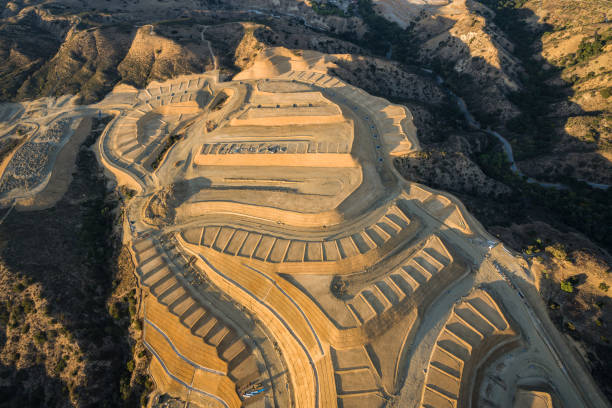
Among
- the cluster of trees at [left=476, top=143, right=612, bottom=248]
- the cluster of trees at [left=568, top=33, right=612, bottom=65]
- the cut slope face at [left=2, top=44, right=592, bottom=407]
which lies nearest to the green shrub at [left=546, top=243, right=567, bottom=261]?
the cut slope face at [left=2, top=44, right=592, bottom=407]

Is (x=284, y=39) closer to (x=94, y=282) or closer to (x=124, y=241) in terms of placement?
(x=124, y=241)

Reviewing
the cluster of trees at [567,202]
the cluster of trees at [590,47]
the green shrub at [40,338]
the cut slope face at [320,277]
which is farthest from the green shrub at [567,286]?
the cluster of trees at [590,47]

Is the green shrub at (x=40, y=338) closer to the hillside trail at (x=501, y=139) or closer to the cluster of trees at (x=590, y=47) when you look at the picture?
the hillside trail at (x=501, y=139)

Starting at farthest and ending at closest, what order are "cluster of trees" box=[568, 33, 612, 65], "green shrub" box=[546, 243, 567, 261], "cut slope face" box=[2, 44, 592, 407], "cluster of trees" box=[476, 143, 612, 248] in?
"cluster of trees" box=[568, 33, 612, 65] → "cluster of trees" box=[476, 143, 612, 248] → "green shrub" box=[546, 243, 567, 261] → "cut slope face" box=[2, 44, 592, 407]

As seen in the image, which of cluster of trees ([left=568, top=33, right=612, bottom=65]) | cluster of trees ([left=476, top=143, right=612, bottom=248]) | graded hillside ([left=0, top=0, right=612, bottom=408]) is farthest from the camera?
cluster of trees ([left=568, top=33, right=612, bottom=65])

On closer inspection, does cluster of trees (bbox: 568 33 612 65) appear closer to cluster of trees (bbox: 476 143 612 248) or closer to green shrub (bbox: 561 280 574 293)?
cluster of trees (bbox: 476 143 612 248)

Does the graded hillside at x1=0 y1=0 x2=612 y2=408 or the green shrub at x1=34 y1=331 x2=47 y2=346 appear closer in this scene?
the graded hillside at x1=0 y1=0 x2=612 y2=408

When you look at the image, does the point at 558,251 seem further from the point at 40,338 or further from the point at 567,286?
the point at 40,338

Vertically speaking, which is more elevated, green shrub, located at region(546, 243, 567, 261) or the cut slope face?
green shrub, located at region(546, 243, 567, 261)
